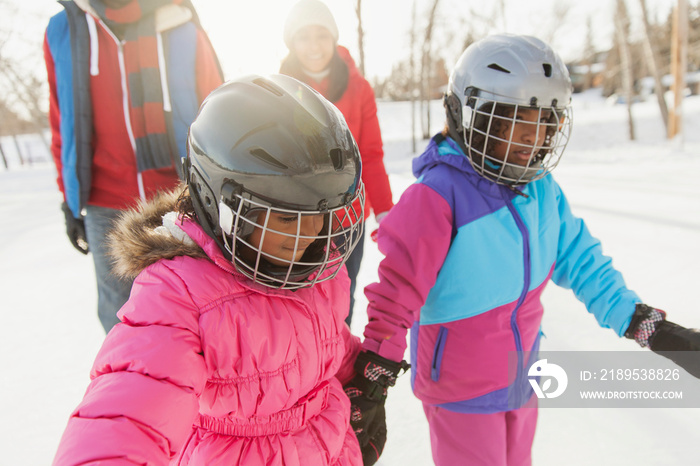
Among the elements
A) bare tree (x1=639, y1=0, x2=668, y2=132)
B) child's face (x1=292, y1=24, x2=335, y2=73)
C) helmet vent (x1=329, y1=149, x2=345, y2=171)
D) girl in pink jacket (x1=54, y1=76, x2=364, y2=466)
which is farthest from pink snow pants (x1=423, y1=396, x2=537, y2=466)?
bare tree (x1=639, y1=0, x2=668, y2=132)

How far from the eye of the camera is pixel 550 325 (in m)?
2.72

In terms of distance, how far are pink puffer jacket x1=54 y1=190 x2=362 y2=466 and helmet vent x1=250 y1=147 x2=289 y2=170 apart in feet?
0.74

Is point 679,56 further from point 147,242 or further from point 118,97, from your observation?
point 147,242

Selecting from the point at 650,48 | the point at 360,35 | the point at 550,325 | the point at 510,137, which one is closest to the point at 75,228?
the point at 510,137

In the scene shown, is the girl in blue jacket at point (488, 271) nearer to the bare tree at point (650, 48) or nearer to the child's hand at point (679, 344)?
the child's hand at point (679, 344)

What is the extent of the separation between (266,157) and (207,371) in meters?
0.46

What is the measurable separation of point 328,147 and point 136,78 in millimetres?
1265

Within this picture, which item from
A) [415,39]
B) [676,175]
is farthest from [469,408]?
[415,39]

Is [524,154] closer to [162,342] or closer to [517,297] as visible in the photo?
[517,297]

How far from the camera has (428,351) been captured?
153 cm

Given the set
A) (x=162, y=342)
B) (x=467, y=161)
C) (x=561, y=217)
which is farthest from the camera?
(x=561, y=217)

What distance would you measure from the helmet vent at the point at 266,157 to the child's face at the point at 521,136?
87 cm

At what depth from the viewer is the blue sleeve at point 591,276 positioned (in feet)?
4.92

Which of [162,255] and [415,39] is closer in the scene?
[162,255]
